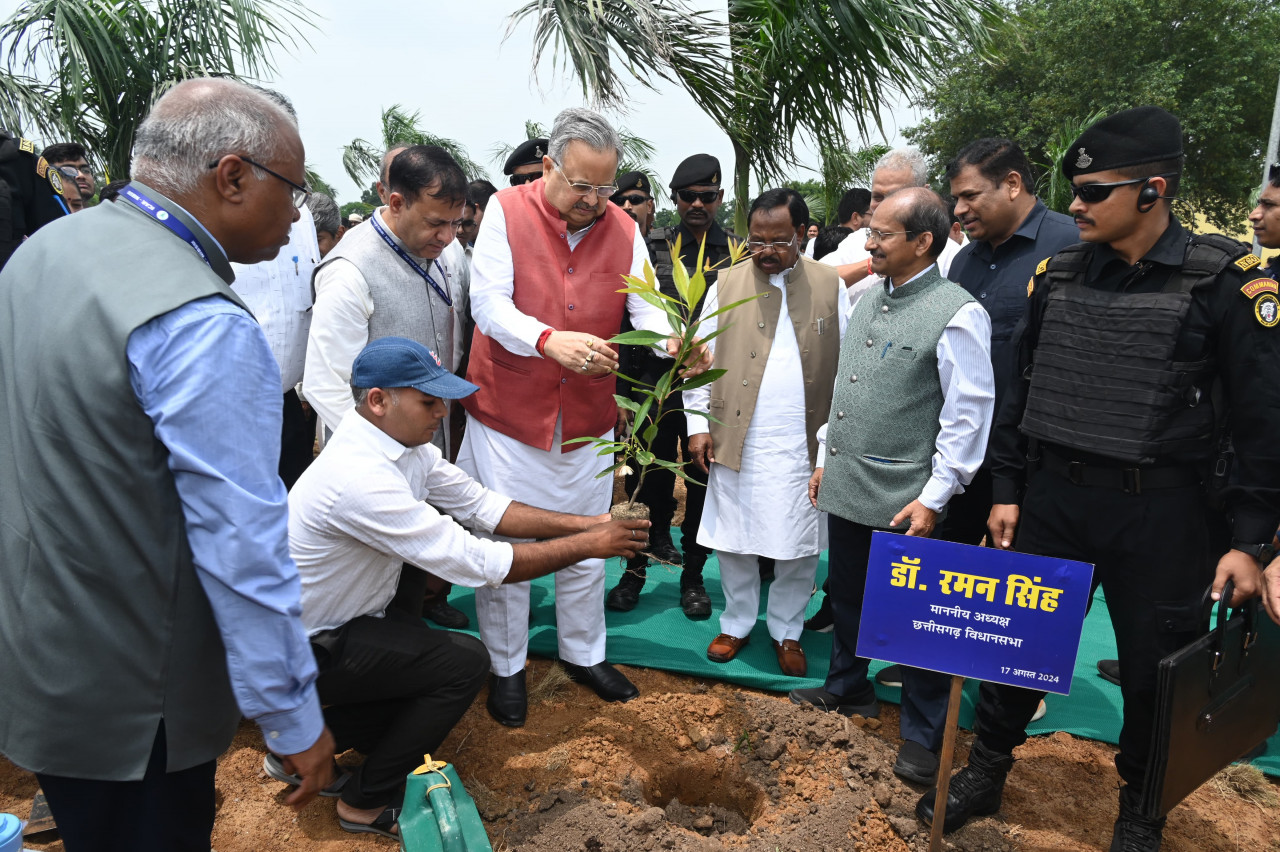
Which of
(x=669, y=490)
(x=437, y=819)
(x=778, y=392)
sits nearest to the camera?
(x=437, y=819)

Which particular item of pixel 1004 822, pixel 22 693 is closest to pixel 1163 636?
pixel 1004 822

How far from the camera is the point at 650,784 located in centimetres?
298

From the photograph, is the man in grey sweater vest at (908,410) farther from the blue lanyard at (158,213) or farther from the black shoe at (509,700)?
the blue lanyard at (158,213)

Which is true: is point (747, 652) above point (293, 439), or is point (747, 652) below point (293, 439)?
below

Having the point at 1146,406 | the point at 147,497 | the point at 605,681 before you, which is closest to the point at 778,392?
the point at 605,681

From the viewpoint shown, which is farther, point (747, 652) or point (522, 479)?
Answer: point (747, 652)

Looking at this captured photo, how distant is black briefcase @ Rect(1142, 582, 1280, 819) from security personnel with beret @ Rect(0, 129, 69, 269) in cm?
522

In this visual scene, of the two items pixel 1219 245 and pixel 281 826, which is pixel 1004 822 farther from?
pixel 281 826

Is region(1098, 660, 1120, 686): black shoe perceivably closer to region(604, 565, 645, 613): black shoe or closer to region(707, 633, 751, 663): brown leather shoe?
region(707, 633, 751, 663): brown leather shoe

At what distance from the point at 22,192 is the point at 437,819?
4246 mm

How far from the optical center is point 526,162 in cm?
451

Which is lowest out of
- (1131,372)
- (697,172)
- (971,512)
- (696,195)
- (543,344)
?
(971,512)

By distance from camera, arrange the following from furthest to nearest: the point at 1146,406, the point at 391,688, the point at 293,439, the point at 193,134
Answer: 1. the point at 293,439
2. the point at 391,688
3. the point at 1146,406
4. the point at 193,134

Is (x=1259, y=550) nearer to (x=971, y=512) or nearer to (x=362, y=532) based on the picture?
(x=971, y=512)
